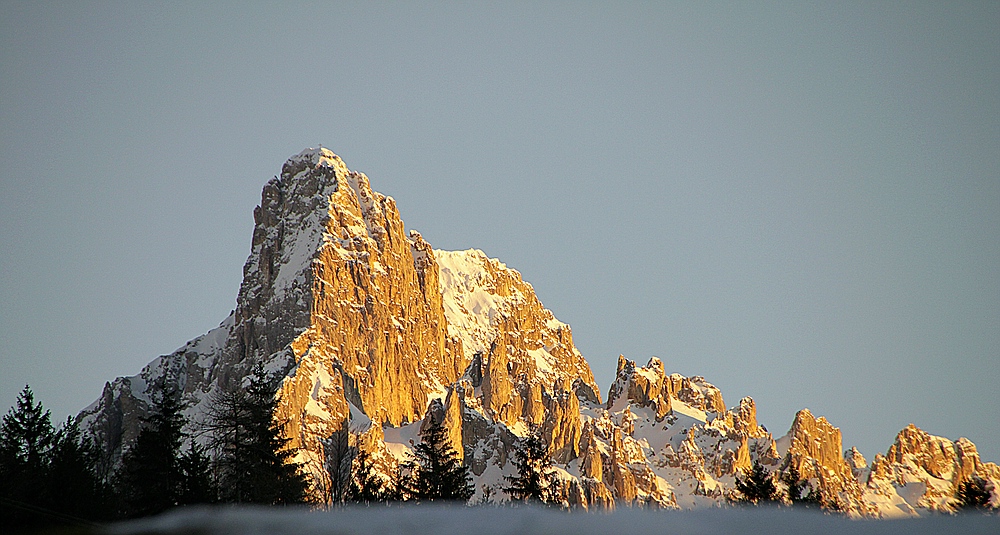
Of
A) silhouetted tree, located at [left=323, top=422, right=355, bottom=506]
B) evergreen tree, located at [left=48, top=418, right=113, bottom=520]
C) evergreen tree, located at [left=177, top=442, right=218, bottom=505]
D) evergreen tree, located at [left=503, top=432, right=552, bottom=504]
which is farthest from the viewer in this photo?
evergreen tree, located at [left=503, top=432, right=552, bottom=504]

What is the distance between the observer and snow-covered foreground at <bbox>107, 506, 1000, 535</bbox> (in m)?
3.52

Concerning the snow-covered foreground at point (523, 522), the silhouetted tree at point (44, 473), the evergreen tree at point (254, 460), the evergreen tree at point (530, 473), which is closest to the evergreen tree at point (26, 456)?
the silhouetted tree at point (44, 473)

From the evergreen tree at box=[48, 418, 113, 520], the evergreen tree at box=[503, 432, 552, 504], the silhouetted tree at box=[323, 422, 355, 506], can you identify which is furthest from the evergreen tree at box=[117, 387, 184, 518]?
the evergreen tree at box=[503, 432, 552, 504]

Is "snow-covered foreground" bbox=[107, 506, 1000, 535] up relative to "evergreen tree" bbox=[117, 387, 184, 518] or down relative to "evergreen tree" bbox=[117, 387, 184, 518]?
down

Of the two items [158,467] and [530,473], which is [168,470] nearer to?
[158,467]

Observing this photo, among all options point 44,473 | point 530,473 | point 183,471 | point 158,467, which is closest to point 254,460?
point 183,471

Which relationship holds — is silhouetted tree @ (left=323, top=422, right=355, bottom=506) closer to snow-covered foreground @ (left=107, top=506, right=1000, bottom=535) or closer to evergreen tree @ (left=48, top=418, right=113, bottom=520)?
evergreen tree @ (left=48, top=418, right=113, bottom=520)

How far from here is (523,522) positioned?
3762 millimetres

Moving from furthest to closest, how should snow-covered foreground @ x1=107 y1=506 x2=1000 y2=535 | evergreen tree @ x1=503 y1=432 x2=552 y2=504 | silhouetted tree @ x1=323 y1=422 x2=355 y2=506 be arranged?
evergreen tree @ x1=503 y1=432 x2=552 y2=504
silhouetted tree @ x1=323 y1=422 x2=355 y2=506
snow-covered foreground @ x1=107 y1=506 x2=1000 y2=535

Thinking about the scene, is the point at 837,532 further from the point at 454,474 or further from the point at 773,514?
the point at 454,474

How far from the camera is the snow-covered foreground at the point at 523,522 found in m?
3.52

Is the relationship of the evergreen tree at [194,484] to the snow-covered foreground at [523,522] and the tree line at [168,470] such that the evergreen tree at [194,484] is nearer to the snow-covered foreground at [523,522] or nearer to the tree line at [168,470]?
the tree line at [168,470]

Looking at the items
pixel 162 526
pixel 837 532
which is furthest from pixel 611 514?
pixel 162 526

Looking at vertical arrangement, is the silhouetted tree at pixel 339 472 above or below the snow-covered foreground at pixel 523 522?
above
